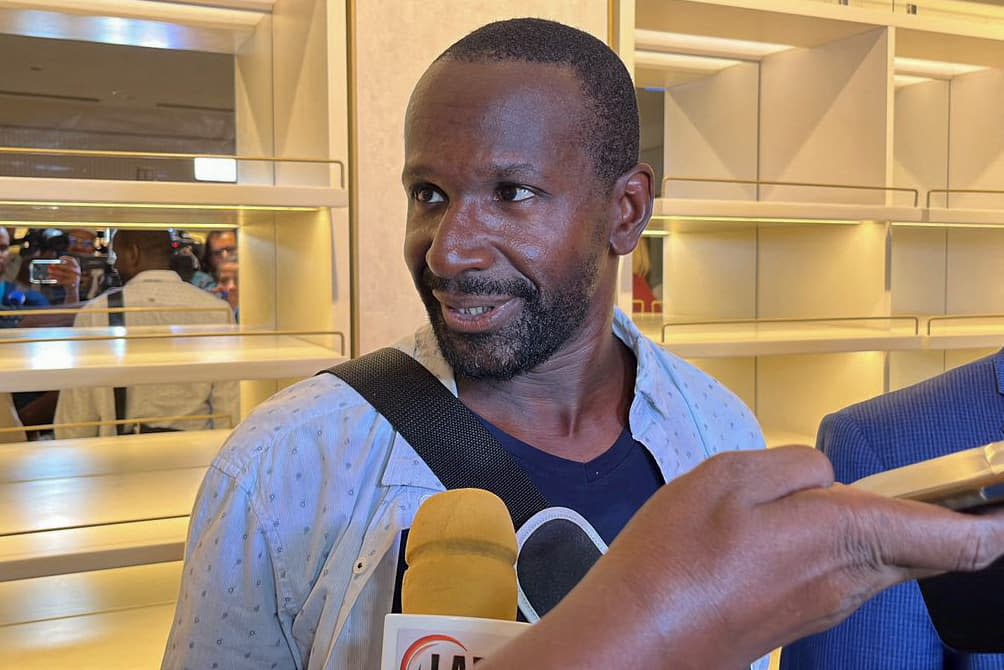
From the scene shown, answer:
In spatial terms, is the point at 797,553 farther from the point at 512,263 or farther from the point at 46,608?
the point at 46,608

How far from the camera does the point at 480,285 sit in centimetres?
73

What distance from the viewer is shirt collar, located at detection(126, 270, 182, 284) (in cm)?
172

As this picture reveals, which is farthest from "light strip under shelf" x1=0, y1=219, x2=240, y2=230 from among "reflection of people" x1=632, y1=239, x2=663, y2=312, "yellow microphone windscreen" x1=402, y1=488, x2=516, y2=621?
"yellow microphone windscreen" x1=402, y1=488, x2=516, y2=621

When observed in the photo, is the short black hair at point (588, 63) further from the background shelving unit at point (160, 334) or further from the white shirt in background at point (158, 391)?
the white shirt in background at point (158, 391)

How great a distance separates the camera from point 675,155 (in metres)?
2.27

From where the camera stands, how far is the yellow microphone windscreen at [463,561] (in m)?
0.39

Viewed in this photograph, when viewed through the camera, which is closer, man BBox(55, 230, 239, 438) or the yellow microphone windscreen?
the yellow microphone windscreen

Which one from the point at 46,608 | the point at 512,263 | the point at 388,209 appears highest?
the point at 388,209

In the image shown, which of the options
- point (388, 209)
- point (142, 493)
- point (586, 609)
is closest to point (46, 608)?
point (142, 493)

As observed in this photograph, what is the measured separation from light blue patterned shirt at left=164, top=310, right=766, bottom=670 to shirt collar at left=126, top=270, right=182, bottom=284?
1079 mm

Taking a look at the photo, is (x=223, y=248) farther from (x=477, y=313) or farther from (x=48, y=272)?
(x=477, y=313)

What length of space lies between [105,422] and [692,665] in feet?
5.55

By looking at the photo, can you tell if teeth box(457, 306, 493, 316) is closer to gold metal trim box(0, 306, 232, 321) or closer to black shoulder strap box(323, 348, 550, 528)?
black shoulder strap box(323, 348, 550, 528)

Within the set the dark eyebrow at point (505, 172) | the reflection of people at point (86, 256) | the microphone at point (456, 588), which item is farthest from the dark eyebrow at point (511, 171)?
the reflection of people at point (86, 256)
